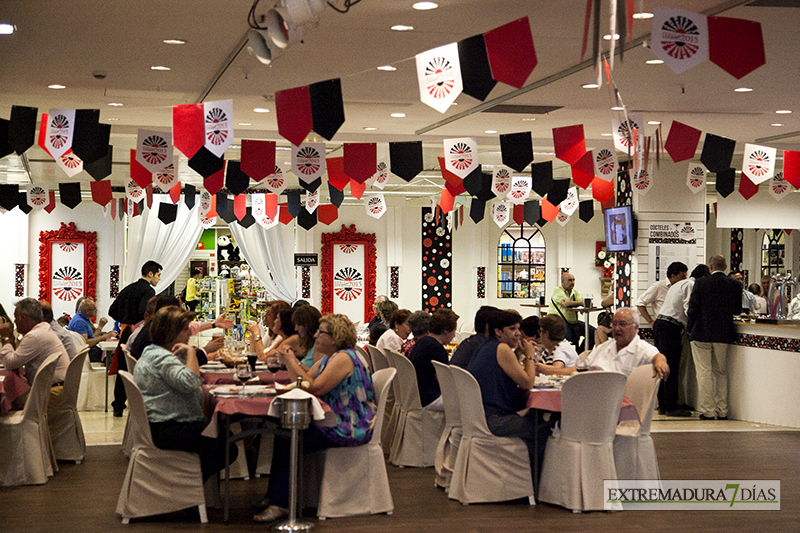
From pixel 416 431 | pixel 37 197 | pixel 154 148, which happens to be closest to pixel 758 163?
pixel 416 431

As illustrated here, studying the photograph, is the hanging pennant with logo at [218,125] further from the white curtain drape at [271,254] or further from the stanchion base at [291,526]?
the white curtain drape at [271,254]

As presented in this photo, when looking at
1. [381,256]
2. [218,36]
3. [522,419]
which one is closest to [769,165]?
[522,419]

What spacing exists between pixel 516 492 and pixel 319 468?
1188 millimetres

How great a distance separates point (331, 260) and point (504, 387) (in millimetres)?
13017

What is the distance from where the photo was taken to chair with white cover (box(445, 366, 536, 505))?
5.40m

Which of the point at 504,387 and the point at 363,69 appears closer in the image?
the point at 504,387

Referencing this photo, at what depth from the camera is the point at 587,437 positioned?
5223mm

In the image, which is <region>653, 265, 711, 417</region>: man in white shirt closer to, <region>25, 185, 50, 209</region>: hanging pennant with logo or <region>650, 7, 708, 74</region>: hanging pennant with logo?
<region>650, 7, 708, 74</region>: hanging pennant with logo

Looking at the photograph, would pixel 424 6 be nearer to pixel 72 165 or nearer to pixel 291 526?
pixel 291 526

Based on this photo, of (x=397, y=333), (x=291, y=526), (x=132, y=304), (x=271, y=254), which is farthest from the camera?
(x=271, y=254)

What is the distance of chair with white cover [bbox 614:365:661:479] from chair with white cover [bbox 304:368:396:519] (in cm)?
141

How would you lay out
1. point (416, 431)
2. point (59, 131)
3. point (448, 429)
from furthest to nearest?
1. point (59, 131)
2. point (416, 431)
3. point (448, 429)

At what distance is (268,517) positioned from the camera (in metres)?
4.96

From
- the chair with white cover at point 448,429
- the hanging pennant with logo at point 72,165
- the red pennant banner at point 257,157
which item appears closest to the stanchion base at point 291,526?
the chair with white cover at point 448,429
